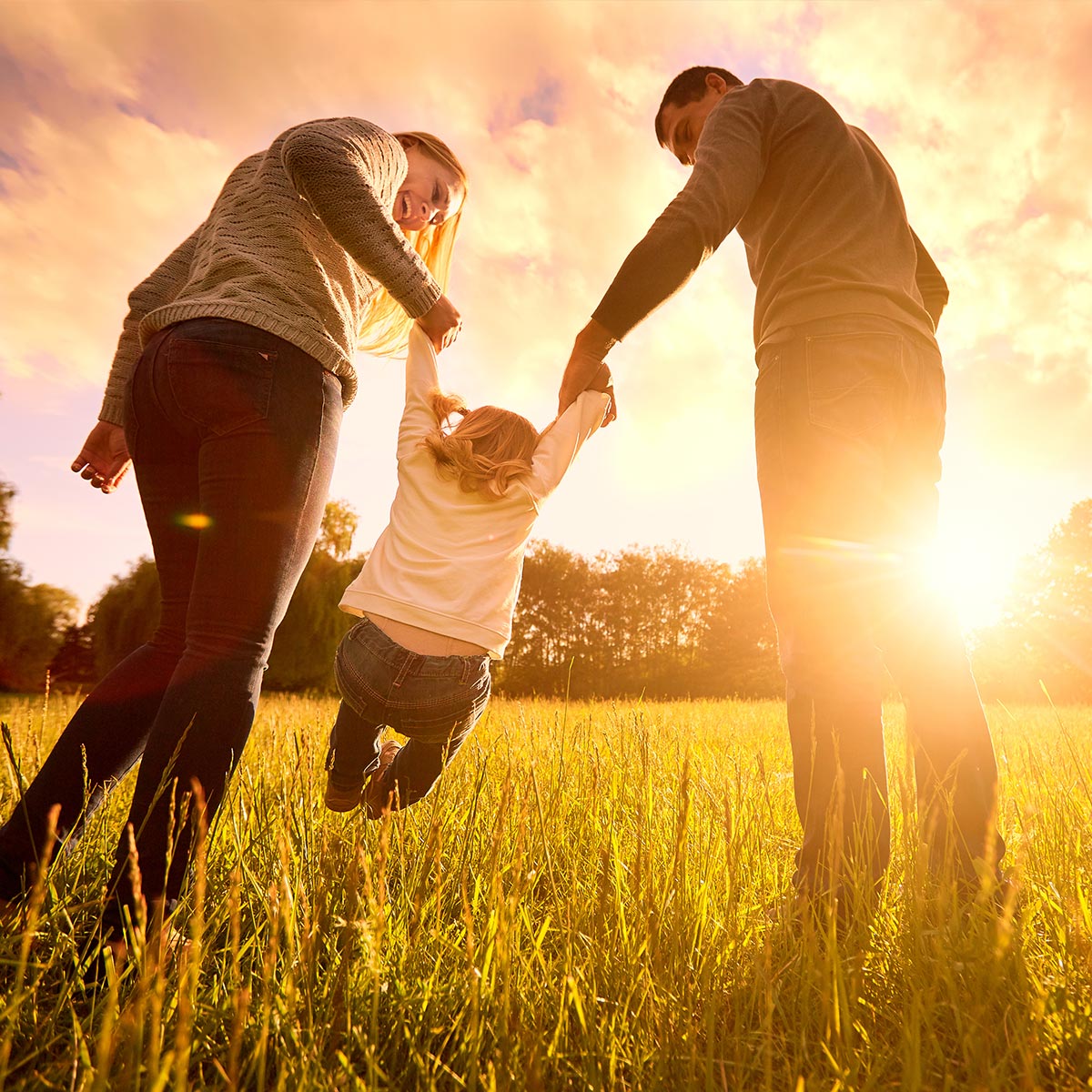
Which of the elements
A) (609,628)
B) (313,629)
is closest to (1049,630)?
(609,628)

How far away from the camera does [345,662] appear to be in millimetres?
2186

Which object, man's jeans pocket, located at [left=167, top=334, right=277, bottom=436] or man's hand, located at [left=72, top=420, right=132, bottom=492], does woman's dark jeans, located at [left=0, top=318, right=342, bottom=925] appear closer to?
man's jeans pocket, located at [left=167, top=334, right=277, bottom=436]

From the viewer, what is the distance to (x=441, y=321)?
6.43 ft

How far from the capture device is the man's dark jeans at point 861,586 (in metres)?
1.63

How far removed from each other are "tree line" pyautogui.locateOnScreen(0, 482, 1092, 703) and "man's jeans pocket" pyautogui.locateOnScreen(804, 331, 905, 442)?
1098 centimetres

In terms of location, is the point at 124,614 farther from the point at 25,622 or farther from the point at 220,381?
the point at 220,381

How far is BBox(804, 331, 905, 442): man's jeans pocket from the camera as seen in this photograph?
71.3 inches

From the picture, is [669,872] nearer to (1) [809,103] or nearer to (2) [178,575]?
(2) [178,575]

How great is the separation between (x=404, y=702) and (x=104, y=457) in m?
1.22

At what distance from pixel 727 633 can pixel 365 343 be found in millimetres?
31750

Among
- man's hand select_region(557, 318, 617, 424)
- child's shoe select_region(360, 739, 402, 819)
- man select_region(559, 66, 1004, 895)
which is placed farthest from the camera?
child's shoe select_region(360, 739, 402, 819)

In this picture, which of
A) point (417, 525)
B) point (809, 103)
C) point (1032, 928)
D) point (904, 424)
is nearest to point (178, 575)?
point (417, 525)

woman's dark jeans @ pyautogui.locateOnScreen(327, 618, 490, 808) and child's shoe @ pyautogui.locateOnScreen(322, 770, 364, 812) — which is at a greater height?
woman's dark jeans @ pyautogui.locateOnScreen(327, 618, 490, 808)

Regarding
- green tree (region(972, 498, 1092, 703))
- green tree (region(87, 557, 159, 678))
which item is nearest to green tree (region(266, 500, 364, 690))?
green tree (region(87, 557, 159, 678))
